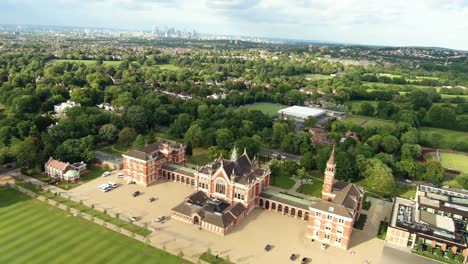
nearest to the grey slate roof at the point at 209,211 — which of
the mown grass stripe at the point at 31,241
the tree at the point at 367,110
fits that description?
the mown grass stripe at the point at 31,241

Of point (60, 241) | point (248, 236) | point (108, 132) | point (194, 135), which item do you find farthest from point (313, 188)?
point (108, 132)

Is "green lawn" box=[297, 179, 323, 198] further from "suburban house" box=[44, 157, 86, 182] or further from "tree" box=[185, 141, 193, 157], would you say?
"suburban house" box=[44, 157, 86, 182]

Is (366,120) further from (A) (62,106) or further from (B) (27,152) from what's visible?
(B) (27,152)

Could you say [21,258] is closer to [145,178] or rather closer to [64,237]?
[64,237]

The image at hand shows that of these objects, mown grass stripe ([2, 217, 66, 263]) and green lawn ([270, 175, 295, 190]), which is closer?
mown grass stripe ([2, 217, 66, 263])

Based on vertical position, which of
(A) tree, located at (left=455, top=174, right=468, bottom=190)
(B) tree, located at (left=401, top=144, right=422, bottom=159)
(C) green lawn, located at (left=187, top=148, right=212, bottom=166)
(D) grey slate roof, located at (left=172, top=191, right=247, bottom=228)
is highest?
(B) tree, located at (left=401, top=144, right=422, bottom=159)

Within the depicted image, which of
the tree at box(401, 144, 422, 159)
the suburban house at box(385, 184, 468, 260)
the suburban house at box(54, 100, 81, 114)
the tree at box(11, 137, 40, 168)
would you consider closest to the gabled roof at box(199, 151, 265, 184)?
the suburban house at box(385, 184, 468, 260)

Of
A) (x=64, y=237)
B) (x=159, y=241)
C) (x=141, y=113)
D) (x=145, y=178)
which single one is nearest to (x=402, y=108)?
(x=141, y=113)
